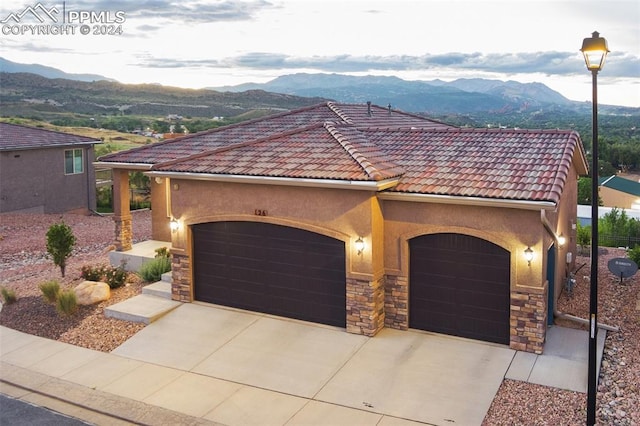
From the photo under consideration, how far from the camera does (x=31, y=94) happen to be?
83625mm

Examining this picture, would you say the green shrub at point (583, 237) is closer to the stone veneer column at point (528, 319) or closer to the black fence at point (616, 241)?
the black fence at point (616, 241)

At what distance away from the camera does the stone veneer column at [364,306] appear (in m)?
13.0

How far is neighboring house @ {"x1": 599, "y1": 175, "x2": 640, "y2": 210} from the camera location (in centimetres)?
4791

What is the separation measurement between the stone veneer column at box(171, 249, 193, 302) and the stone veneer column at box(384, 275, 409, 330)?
4932 mm

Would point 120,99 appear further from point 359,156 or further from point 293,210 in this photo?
point 359,156

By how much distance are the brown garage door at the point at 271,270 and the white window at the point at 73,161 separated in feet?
66.8

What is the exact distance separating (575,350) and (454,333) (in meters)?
2.31

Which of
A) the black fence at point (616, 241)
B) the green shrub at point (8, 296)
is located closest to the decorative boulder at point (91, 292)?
the green shrub at point (8, 296)

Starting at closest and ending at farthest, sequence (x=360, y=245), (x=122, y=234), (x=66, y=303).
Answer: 1. (x=360, y=245)
2. (x=66, y=303)
3. (x=122, y=234)

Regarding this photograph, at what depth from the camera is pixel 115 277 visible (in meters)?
16.6

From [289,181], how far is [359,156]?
1588 mm

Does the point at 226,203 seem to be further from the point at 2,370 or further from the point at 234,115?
the point at 234,115

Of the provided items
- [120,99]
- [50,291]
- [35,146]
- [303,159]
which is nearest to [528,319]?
[303,159]

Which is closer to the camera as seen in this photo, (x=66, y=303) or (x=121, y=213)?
(x=66, y=303)
